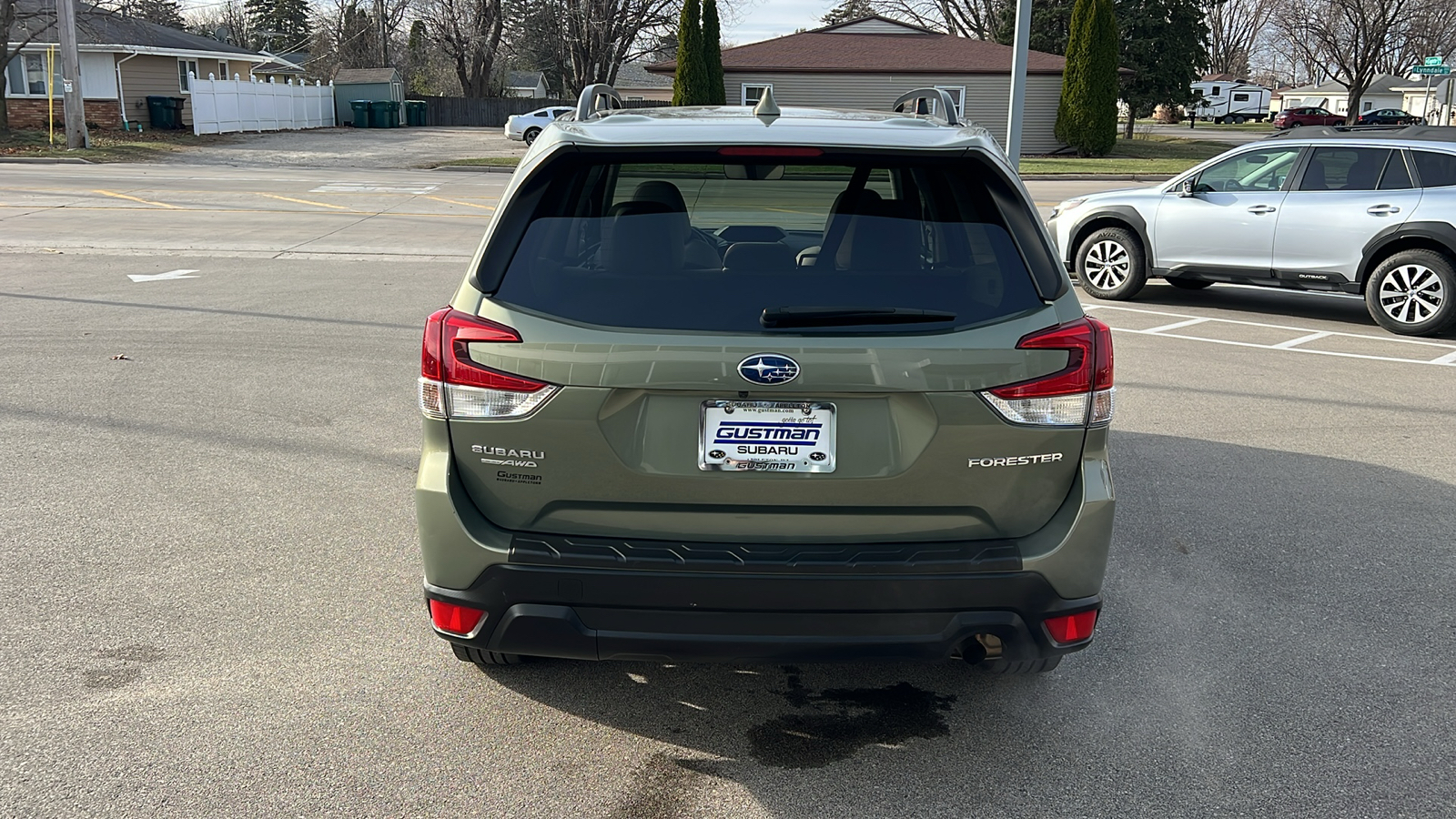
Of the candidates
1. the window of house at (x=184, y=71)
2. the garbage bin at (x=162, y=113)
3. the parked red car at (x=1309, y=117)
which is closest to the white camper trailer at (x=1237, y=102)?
the parked red car at (x=1309, y=117)

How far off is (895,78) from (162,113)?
26923 millimetres

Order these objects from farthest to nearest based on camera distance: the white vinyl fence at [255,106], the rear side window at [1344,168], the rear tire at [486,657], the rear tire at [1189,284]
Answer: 1. the white vinyl fence at [255,106]
2. the rear tire at [1189,284]
3. the rear side window at [1344,168]
4. the rear tire at [486,657]

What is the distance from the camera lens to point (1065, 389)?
314 centimetres

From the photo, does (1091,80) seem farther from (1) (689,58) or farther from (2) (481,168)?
(2) (481,168)

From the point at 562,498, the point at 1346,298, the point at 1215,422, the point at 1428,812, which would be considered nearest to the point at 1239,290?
the point at 1346,298

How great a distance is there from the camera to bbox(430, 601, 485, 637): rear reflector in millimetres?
3229

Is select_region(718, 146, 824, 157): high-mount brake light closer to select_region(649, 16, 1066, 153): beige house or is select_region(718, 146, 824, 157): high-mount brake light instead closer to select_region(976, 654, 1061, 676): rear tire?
select_region(976, 654, 1061, 676): rear tire

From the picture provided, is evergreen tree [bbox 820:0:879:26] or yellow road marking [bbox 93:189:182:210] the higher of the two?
evergreen tree [bbox 820:0:879:26]

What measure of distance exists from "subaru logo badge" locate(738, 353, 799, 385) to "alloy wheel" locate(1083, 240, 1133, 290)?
33.5ft

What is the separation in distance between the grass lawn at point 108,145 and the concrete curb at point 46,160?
223 mm

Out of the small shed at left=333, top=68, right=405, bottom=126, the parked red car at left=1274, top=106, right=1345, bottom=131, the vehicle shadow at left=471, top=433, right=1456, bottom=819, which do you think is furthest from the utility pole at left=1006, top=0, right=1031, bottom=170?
the parked red car at left=1274, top=106, right=1345, bottom=131

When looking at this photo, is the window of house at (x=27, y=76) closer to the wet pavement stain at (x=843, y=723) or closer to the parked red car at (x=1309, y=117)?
the wet pavement stain at (x=843, y=723)

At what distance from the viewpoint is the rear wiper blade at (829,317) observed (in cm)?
304

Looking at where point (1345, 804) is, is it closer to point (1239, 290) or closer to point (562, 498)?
point (562, 498)
